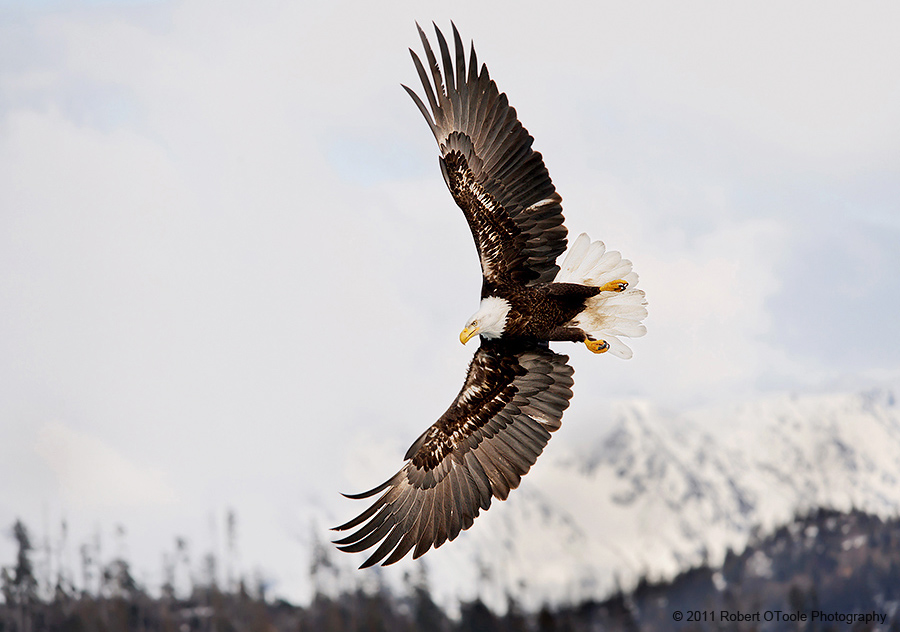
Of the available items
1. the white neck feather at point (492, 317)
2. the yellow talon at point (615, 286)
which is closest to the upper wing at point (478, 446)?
the white neck feather at point (492, 317)

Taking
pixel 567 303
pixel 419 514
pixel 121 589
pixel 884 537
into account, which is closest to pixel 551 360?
pixel 567 303

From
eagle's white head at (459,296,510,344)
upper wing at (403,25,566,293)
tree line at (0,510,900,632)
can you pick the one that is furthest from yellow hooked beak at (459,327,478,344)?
tree line at (0,510,900,632)

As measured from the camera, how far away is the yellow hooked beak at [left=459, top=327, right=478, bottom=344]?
865 centimetres

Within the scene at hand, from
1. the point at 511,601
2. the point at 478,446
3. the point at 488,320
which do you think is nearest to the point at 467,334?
the point at 488,320

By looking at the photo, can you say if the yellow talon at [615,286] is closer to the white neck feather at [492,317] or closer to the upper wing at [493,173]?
the upper wing at [493,173]

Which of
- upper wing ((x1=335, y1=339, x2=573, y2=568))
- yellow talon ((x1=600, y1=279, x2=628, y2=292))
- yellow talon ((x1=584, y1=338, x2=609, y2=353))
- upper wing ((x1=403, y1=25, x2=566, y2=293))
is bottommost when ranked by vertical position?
upper wing ((x1=335, y1=339, x2=573, y2=568))

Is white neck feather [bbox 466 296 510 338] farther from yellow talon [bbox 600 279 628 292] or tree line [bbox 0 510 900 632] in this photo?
tree line [bbox 0 510 900 632]

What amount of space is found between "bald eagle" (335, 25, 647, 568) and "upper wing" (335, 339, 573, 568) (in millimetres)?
11

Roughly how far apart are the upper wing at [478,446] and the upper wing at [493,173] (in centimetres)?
80

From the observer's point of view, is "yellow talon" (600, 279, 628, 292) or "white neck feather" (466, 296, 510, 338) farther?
"yellow talon" (600, 279, 628, 292)

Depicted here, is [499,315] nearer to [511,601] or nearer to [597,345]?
[597,345]

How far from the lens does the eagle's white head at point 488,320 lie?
867 cm

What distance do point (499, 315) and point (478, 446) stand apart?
53.1 inches

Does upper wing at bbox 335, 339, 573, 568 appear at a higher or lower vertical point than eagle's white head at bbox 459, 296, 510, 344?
A: lower
